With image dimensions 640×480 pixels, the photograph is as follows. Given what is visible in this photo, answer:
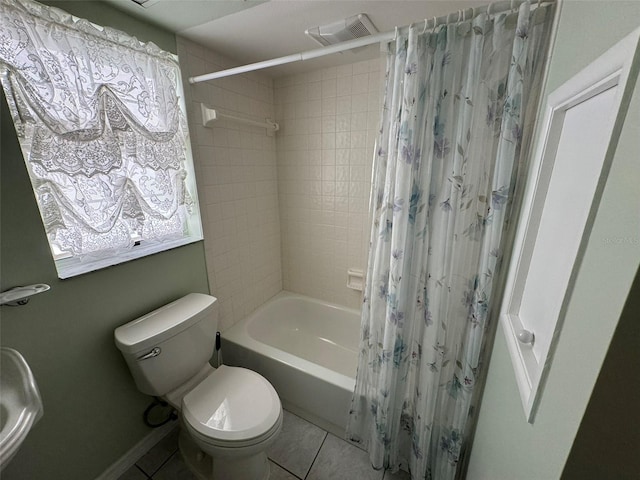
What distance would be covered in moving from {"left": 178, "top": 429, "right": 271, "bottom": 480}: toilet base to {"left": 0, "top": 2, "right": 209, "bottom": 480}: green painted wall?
0.29 meters

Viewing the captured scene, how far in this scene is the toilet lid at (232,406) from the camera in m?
1.11

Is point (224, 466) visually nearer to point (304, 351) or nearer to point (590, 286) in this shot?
point (304, 351)

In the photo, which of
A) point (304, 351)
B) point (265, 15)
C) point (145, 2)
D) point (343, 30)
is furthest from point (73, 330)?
point (343, 30)

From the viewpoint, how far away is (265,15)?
1.19 metres

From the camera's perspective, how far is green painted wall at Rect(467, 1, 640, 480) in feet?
1.16

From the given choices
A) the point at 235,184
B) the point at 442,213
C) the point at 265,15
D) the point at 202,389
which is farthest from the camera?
the point at 235,184

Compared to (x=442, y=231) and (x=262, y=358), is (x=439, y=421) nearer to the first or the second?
(x=442, y=231)

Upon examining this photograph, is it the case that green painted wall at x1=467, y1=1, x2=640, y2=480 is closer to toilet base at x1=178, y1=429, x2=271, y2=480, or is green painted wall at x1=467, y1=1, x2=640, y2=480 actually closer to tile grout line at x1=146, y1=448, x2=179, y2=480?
toilet base at x1=178, y1=429, x2=271, y2=480

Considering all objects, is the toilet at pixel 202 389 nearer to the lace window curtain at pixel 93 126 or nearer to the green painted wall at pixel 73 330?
the green painted wall at pixel 73 330

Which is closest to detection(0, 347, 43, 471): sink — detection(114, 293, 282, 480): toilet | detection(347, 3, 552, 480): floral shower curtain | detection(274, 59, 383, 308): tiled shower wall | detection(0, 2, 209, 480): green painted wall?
detection(0, 2, 209, 480): green painted wall

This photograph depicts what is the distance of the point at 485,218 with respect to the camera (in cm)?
94

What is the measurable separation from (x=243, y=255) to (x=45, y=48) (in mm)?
1344

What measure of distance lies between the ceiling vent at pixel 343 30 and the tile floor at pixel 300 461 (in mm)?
2166

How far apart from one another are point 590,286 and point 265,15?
58.8 inches
